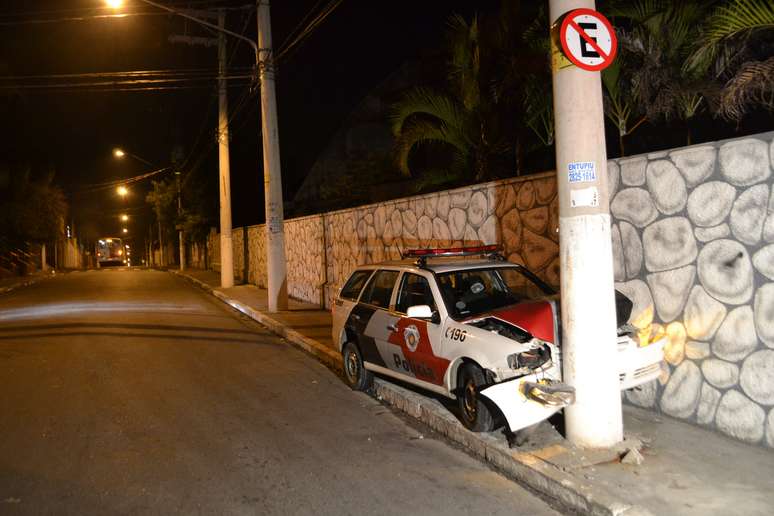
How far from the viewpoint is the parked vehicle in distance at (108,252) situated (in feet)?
247

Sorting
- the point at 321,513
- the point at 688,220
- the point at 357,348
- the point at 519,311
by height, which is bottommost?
the point at 321,513

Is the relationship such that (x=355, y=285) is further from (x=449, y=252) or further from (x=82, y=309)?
(x=82, y=309)

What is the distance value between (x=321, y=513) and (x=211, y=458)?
63.8 inches

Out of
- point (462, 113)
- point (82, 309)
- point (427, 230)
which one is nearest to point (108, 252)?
point (82, 309)

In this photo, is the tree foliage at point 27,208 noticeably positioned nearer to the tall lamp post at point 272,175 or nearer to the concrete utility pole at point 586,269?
the tall lamp post at point 272,175

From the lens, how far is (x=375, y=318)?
24.6 ft

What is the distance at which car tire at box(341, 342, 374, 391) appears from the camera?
26.1 feet

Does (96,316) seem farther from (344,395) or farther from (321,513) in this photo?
(321,513)

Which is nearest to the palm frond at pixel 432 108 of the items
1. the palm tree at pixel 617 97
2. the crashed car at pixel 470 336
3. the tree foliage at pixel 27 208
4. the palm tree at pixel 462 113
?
the palm tree at pixel 462 113

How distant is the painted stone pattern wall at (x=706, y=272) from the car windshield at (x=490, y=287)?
3.25ft

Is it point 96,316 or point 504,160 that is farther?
point 96,316

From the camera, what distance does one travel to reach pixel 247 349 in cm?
1151

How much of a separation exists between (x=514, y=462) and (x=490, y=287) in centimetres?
247

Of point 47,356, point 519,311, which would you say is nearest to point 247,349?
point 47,356
